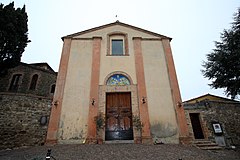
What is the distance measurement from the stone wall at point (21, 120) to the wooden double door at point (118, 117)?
12.8 ft

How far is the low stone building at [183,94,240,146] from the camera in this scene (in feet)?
34.6

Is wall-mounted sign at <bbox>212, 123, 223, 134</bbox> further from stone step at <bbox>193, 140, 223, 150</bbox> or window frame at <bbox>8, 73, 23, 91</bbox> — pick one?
window frame at <bbox>8, 73, 23, 91</bbox>

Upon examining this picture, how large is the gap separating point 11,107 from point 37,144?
107 inches

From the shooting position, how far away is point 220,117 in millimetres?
11578

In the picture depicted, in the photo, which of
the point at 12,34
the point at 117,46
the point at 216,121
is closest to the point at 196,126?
the point at 216,121

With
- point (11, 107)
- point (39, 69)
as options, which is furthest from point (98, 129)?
point (39, 69)

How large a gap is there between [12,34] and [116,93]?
8.73 m

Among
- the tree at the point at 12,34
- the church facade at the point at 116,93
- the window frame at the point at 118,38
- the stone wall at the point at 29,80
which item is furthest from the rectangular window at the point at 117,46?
the stone wall at the point at 29,80

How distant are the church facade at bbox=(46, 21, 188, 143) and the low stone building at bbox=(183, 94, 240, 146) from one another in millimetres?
3046

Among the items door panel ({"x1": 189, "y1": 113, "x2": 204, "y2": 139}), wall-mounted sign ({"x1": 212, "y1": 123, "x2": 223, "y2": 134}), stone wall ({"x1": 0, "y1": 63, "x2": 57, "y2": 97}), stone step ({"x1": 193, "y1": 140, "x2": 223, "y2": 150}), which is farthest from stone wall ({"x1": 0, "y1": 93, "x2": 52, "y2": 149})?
wall-mounted sign ({"x1": 212, "y1": 123, "x2": 223, "y2": 134})

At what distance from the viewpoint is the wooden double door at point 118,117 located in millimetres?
8695

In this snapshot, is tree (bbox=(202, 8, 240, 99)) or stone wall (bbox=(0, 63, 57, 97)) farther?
stone wall (bbox=(0, 63, 57, 97))

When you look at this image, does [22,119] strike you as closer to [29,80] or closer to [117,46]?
[117,46]

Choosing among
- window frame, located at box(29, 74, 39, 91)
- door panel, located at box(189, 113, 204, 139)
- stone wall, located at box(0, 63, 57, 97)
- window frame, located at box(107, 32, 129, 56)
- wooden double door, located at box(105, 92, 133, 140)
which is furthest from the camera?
window frame, located at box(29, 74, 39, 91)
